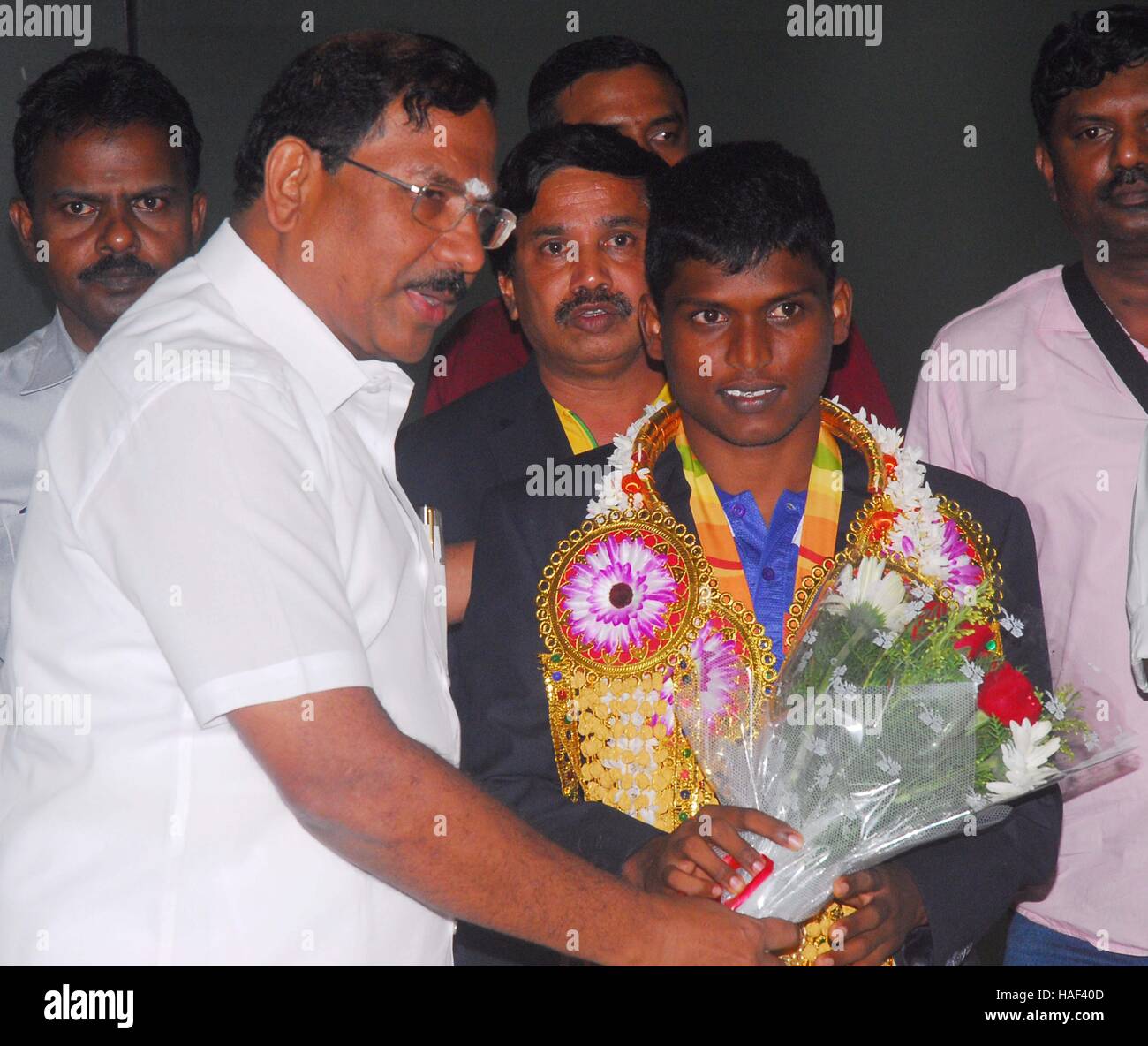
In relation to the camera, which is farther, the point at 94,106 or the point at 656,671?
the point at 94,106

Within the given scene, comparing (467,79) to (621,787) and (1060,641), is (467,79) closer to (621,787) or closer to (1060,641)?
(621,787)

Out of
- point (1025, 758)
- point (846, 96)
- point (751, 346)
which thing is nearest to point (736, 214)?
point (751, 346)

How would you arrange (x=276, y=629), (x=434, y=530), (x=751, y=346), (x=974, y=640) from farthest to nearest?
1. (x=751, y=346)
2. (x=434, y=530)
3. (x=974, y=640)
4. (x=276, y=629)

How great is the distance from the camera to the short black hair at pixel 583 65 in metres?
3.24

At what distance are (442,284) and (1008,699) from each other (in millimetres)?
866

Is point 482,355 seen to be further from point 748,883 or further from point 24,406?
point 748,883

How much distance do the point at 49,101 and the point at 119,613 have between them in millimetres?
1738

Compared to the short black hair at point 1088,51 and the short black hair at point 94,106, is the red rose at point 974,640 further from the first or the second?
the short black hair at point 94,106

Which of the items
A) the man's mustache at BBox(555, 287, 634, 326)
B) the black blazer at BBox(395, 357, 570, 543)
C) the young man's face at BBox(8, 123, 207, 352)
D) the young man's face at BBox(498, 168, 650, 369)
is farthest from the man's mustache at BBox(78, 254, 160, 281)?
the man's mustache at BBox(555, 287, 634, 326)

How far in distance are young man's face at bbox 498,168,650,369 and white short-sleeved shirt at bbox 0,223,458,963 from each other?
3.44 ft

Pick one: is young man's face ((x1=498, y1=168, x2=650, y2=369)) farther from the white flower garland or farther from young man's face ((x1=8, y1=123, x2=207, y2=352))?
young man's face ((x1=8, y1=123, x2=207, y2=352))

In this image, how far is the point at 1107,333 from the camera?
249cm

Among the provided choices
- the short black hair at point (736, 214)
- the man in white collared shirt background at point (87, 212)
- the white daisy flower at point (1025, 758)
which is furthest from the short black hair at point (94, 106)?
the white daisy flower at point (1025, 758)
